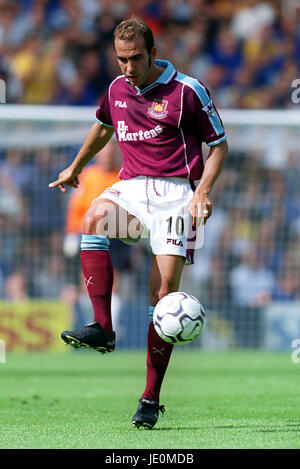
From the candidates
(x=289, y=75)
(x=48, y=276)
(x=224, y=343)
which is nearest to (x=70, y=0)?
(x=289, y=75)

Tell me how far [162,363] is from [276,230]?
7.11 m

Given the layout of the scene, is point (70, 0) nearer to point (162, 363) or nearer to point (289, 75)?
point (289, 75)

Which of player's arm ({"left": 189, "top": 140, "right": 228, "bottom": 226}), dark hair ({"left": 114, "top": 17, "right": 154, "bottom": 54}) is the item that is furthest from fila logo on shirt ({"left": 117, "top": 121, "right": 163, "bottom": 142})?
dark hair ({"left": 114, "top": 17, "right": 154, "bottom": 54})

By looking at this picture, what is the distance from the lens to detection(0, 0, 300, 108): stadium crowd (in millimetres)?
14391

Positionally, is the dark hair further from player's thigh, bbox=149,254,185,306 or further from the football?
the football

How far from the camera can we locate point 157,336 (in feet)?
17.3

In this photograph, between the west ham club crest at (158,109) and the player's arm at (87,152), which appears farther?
the player's arm at (87,152)

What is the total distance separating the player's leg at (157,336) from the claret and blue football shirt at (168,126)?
0.56m

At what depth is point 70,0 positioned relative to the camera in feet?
50.0

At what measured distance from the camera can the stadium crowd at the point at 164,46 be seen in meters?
14.4

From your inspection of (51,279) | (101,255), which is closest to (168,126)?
(101,255)
